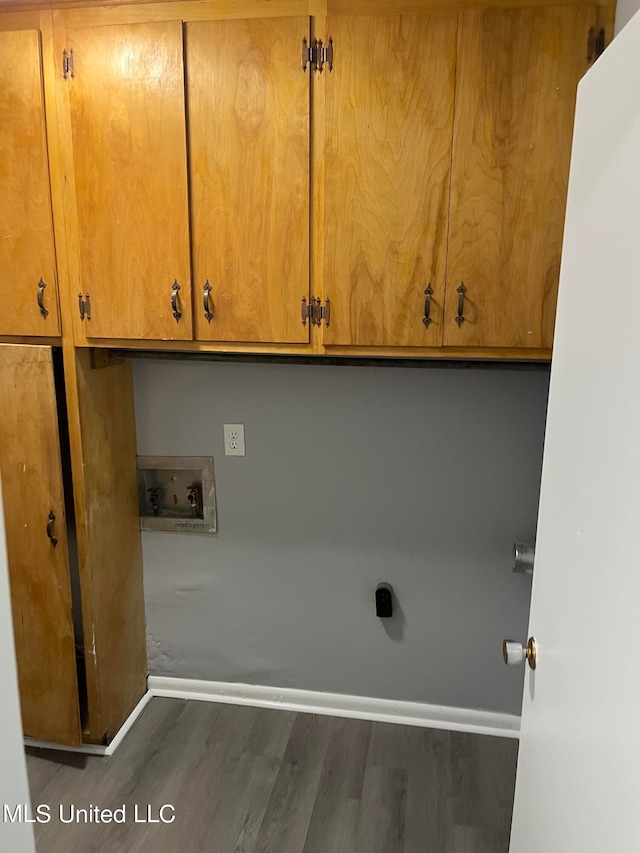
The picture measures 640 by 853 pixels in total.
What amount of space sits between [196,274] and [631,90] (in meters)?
1.31

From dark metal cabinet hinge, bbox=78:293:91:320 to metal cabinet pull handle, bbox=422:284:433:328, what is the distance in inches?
39.9

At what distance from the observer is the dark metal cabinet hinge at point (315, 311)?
186 centimetres


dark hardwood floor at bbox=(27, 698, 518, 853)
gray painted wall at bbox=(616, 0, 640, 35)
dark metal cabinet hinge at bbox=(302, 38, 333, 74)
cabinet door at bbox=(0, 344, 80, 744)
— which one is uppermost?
gray painted wall at bbox=(616, 0, 640, 35)

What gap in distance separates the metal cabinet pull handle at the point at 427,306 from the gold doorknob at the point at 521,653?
891mm

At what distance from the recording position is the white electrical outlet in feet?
7.82

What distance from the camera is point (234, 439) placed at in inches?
94.2

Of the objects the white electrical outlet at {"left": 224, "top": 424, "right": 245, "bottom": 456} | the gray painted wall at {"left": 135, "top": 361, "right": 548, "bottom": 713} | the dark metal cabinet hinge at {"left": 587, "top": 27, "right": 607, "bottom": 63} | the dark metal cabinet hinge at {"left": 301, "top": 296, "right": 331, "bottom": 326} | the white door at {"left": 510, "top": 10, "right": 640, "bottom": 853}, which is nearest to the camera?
the white door at {"left": 510, "top": 10, "right": 640, "bottom": 853}

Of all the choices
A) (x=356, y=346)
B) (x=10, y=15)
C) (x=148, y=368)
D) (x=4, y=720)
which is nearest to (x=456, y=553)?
(x=356, y=346)

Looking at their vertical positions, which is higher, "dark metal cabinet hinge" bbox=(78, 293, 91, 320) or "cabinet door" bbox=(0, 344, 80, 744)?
"dark metal cabinet hinge" bbox=(78, 293, 91, 320)

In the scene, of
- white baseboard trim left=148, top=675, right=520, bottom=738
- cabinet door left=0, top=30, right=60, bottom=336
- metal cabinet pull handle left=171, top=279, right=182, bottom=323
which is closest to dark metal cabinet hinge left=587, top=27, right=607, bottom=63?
metal cabinet pull handle left=171, top=279, right=182, bottom=323

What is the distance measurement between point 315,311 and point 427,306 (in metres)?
0.32

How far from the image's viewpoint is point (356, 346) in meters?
1.88

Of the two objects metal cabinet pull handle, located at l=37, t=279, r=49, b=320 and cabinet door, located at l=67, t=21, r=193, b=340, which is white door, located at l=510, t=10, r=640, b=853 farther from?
metal cabinet pull handle, located at l=37, t=279, r=49, b=320

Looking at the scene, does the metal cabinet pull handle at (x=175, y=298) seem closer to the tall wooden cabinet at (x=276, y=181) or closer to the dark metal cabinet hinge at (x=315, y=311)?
the tall wooden cabinet at (x=276, y=181)
